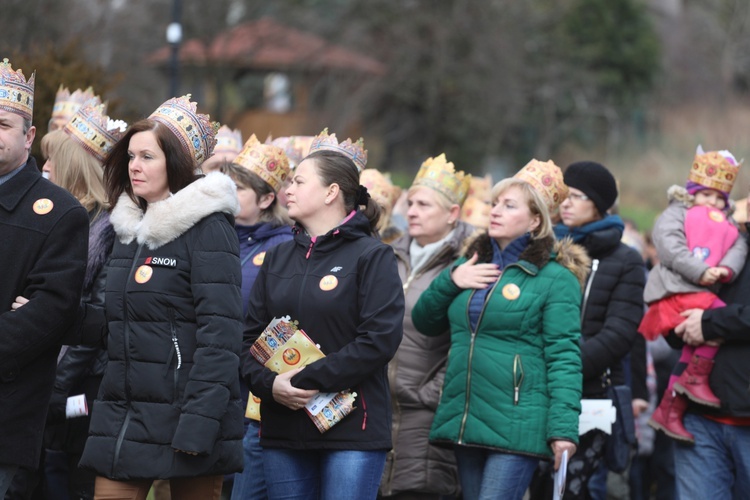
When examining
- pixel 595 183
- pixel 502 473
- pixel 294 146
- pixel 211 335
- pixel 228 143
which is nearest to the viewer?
pixel 211 335

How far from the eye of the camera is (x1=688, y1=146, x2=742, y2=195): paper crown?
7320 millimetres

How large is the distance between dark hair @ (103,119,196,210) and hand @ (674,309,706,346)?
3.13m

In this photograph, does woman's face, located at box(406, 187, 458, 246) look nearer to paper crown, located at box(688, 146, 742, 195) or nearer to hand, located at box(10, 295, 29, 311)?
paper crown, located at box(688, 146, 742, 195)

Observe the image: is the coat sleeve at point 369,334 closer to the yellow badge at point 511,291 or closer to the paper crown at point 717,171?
the yellow badge at point 511,291

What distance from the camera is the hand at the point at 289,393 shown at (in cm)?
520

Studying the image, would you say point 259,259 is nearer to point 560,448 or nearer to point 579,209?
point 560,448

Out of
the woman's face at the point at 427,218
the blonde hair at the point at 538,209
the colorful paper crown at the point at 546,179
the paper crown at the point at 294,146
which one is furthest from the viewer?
the paper crown at the point at 294,146

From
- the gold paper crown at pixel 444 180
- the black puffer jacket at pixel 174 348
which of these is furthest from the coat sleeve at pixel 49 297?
the gold paper crown at pixel 444 180

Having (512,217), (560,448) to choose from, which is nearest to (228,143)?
Answer: (512,217)

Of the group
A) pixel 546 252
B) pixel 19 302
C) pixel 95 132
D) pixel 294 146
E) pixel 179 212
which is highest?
pixel 294 146

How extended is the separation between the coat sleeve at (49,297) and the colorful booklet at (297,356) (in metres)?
0.95

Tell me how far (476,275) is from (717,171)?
2024 mm

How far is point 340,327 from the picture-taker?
5332 millimetres

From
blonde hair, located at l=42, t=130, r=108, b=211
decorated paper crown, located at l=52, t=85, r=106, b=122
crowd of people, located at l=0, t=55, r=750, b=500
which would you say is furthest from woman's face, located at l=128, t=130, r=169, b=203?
decorated paper crown, located at l=52, t=85, r=106, b=122
